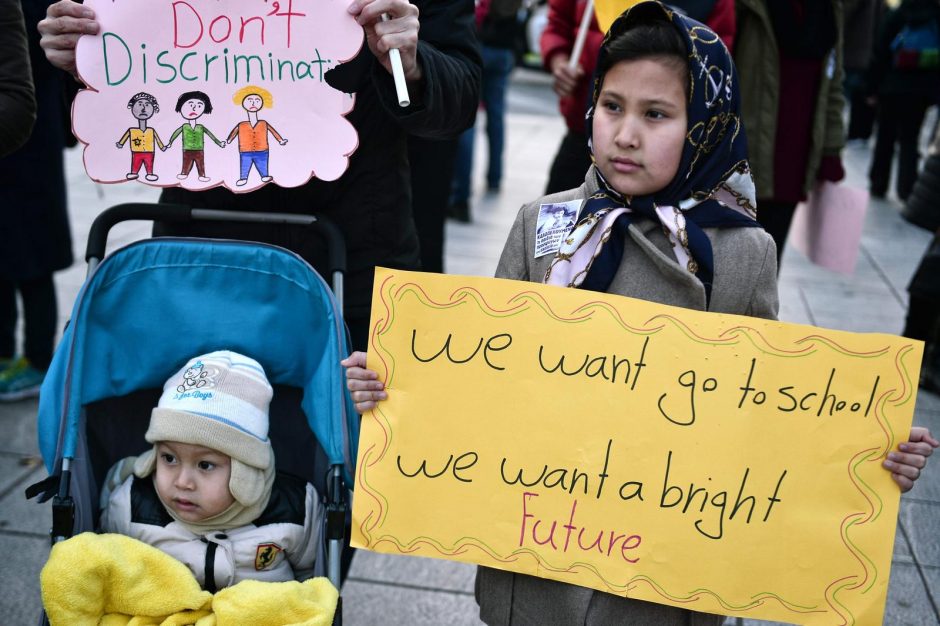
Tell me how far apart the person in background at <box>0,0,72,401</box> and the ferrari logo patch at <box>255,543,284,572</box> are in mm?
2135

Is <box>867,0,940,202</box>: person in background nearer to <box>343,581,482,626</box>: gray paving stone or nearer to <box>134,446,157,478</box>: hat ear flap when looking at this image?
<box>343,581,482,626</box>: gray paving stone

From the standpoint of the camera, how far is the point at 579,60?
346cm

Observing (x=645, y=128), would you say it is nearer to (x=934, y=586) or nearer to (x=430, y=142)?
(x=430, y=142)

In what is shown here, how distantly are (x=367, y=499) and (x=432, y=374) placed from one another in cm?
26

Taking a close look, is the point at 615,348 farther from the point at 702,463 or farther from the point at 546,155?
the point at 546,155

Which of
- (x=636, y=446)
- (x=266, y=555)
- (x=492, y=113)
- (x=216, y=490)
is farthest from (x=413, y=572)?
(x=492, y=113)

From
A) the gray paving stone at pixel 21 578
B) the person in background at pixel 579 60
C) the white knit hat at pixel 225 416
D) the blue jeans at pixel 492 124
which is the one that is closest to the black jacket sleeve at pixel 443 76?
the white knit hat at pixel 225 416

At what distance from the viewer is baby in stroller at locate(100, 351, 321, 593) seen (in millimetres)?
2018

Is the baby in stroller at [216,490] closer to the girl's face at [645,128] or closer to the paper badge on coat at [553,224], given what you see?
the paper badge on coat at [553,224]

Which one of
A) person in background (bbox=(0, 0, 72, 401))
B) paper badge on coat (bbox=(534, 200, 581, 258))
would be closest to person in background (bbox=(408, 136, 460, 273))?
person in background (bbox=(0, 0, 72, 401))

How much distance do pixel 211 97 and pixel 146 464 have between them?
83 cm

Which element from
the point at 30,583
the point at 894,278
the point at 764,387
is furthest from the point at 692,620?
the point at 894,278

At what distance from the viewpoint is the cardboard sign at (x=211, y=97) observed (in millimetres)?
1931

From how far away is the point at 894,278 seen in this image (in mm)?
6188
